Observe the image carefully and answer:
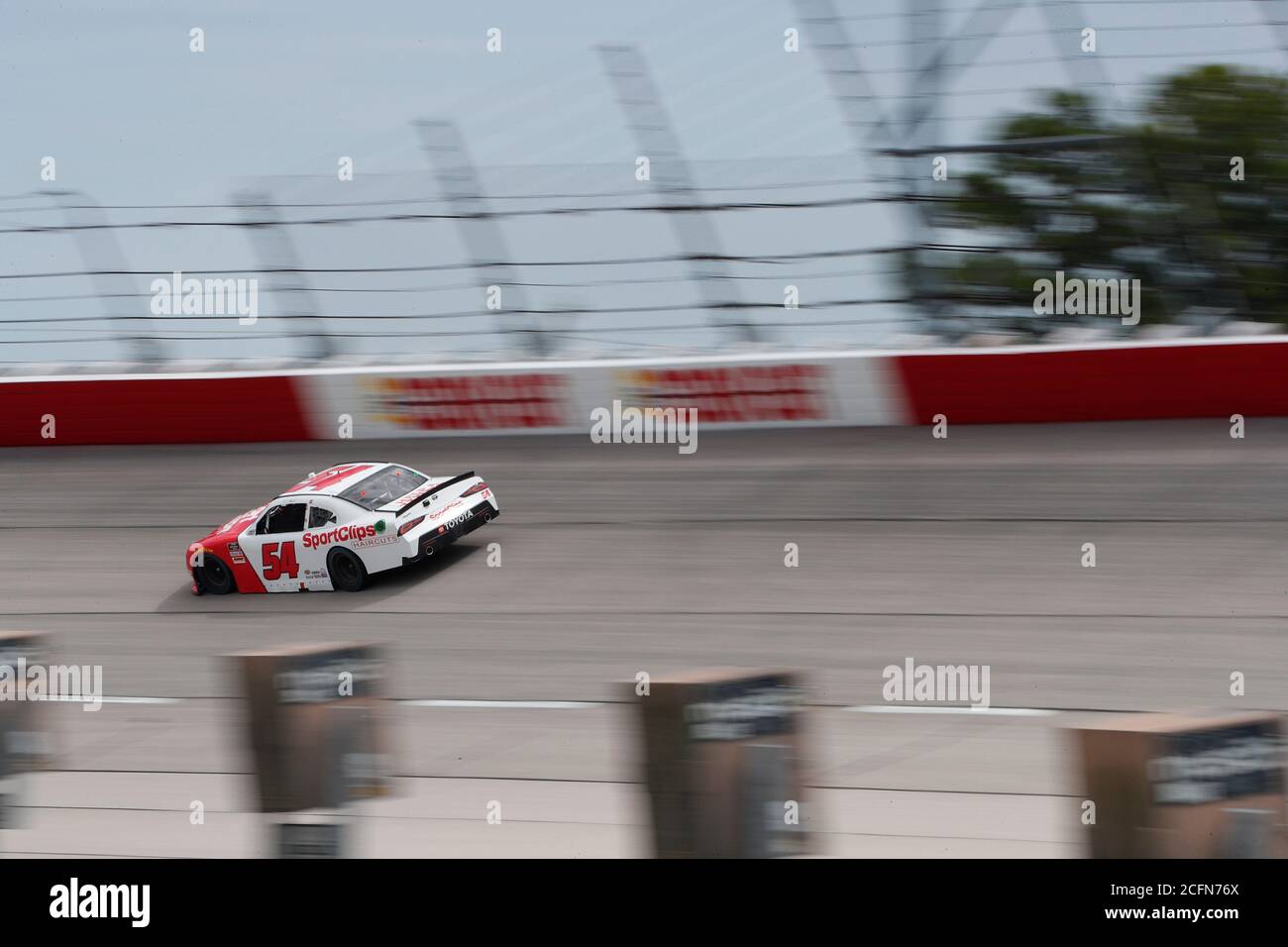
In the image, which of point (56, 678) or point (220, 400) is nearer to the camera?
point (56, 678)

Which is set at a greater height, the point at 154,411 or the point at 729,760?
the point at 154,411

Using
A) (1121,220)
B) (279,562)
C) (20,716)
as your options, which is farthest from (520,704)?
(1121,220)

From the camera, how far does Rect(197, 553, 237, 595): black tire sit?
11.7 metres

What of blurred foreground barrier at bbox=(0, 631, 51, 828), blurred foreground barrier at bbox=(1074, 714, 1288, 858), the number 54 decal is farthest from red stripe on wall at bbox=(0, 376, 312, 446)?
blurred foreground barrier at bbox=(1074, 714, 1288, 858)

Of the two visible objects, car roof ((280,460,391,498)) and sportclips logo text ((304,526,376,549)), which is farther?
car roof ((280,460,391,498))

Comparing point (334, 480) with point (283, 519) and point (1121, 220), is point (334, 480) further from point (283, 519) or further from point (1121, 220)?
point (1121, 220)

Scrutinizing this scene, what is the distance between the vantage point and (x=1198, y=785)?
145 inches

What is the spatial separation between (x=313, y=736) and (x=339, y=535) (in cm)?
648

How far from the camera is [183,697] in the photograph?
930cm

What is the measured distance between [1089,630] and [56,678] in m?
6.73

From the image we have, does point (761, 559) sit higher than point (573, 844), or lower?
higher

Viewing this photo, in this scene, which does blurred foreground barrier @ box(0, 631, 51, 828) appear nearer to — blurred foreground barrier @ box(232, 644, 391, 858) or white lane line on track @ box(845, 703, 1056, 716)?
blurred foreground barrier @ box(232, 644, 391, 858)
